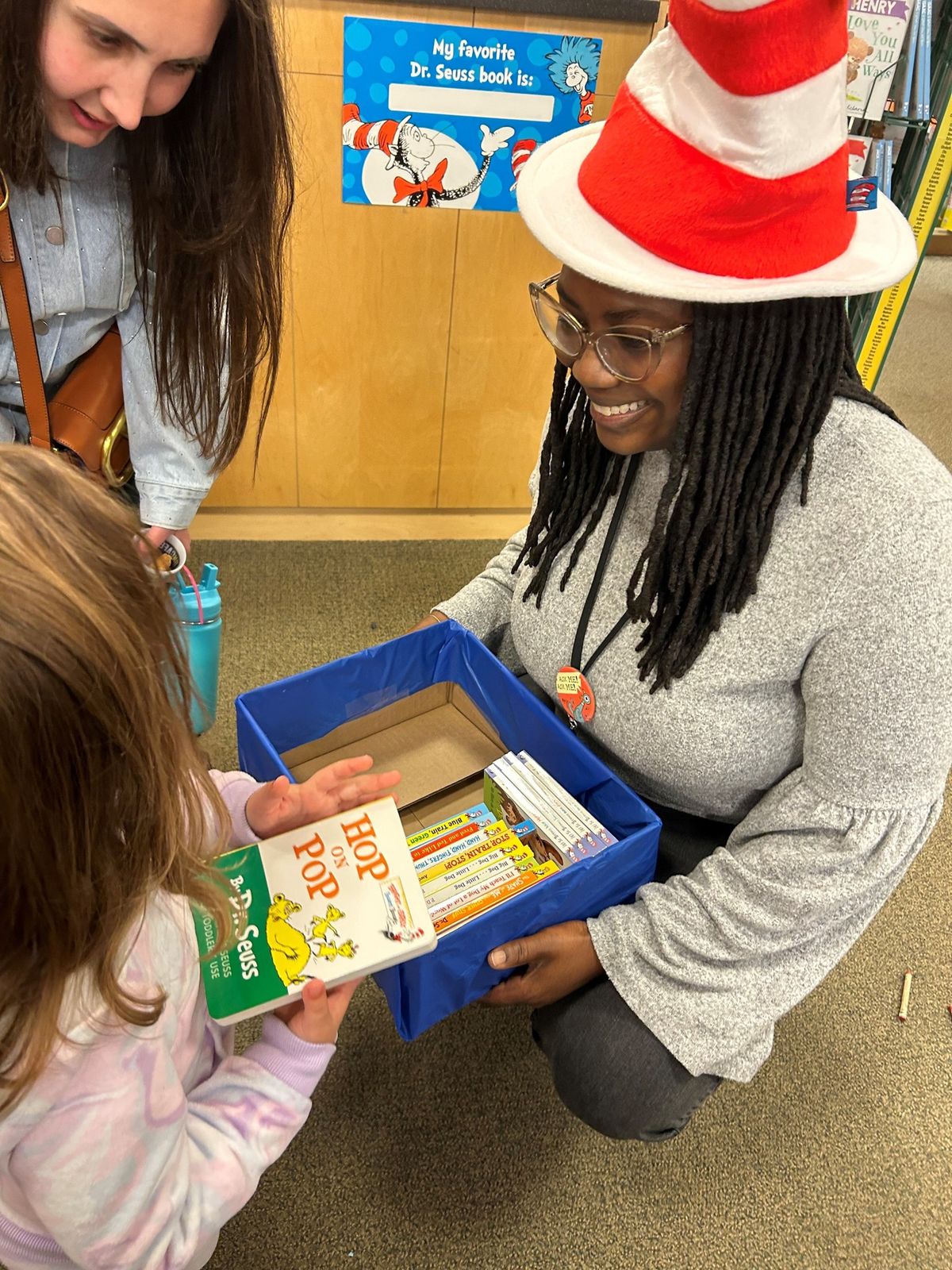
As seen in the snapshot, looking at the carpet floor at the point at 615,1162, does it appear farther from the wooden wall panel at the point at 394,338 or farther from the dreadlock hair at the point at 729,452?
the wooden wall panel at the point at 394,338

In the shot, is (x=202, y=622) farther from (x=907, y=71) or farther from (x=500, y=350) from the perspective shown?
(x=907, y=71)

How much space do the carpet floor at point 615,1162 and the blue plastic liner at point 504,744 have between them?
0.22 meters

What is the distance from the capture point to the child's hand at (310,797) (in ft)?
2.95

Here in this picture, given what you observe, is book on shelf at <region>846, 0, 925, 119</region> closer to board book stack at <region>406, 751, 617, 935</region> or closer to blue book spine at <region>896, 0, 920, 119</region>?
blue book spine at <region>896, 0, 920, 119</region>

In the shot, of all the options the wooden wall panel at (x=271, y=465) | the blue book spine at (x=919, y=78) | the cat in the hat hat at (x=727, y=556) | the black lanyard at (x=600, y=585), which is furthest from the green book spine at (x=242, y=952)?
the blue book spine at (x=919, y=78)

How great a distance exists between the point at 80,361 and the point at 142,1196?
97cm

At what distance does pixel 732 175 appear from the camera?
69 centimetres

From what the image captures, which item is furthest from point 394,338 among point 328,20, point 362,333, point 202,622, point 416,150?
point 202,622

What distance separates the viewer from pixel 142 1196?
62cm

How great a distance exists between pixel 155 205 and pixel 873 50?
1.57 metres

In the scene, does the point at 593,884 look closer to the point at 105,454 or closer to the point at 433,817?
the point at 433,817

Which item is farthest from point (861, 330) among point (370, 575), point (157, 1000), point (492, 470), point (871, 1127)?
point (157, 1000)

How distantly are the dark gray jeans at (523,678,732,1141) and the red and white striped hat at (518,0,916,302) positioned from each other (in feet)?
2.44

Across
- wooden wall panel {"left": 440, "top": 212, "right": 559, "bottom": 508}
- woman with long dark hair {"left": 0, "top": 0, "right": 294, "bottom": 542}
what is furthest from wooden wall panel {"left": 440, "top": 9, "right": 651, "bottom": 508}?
woman with long dark hair {"left": 0, "top": 0, "right": 294, "bottom": 542}
